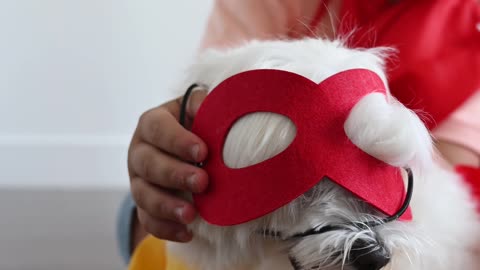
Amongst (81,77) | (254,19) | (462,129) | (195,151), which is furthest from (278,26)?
(81,77)

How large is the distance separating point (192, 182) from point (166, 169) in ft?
0.20

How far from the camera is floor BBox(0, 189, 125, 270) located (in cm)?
126

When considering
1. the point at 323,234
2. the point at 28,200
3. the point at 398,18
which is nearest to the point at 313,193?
the point at 323,234

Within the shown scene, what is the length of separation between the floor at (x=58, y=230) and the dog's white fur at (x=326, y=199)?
88cm

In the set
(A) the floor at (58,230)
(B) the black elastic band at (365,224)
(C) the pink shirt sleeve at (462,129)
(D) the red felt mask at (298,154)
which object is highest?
(D) the red felt mask at (298,154)

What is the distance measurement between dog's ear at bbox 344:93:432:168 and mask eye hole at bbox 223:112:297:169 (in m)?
0.04

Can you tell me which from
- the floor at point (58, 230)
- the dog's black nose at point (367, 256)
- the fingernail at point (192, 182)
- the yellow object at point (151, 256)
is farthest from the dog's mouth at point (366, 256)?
the floor at point (58, 230)

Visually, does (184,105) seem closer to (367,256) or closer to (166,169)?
(166,169)

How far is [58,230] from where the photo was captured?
136 cm

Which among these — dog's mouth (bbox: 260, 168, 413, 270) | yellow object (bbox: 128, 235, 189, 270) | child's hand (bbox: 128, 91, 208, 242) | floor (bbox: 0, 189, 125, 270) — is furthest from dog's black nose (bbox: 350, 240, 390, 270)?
floor (bbox: 0, 189, 125, 270)

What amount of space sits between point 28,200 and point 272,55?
1.21 m

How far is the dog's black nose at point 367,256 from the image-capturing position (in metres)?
0.36

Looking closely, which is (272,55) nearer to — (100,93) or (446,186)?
(446,186)

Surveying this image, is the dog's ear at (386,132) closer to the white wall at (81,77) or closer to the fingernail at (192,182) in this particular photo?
the fingernail at (192,182)
